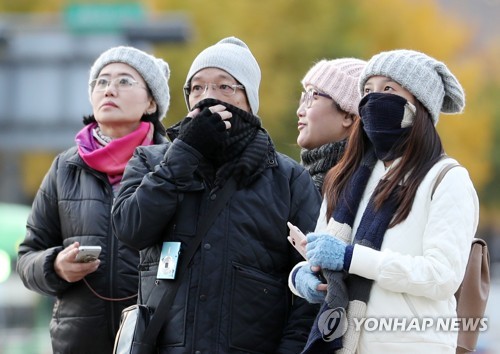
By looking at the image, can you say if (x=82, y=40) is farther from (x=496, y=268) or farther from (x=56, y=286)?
(x=56, y=286)

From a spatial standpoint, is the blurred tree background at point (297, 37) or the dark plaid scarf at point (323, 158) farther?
the blurred tree background at point (297, 37)

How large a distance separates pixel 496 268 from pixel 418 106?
3465 centimetres

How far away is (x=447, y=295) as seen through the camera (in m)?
4.17

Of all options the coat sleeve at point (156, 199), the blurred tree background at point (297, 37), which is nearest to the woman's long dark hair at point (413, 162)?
the coat sleeve at point (156, 199)

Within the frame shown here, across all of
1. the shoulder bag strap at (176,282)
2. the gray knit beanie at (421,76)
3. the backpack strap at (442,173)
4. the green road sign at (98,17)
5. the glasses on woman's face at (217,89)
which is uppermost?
the green road sign at (98,17)

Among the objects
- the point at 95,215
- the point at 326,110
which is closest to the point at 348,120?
the point at 326,110

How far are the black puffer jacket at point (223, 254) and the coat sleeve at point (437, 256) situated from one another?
514 mm

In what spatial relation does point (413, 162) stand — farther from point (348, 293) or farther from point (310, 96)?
point (310, 96)

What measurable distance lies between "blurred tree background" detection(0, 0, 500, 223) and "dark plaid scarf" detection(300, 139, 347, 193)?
65.8 feet

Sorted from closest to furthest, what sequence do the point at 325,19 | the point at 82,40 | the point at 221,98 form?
the point at 221,98, the point at 82,40, the point at 325,19

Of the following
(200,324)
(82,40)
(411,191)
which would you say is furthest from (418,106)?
(82,40)

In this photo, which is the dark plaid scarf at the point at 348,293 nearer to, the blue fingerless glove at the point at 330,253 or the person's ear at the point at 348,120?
the blue fingerless glove at the point at 330,253

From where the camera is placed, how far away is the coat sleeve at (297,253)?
452 centimetres

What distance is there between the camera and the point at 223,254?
4520mm
